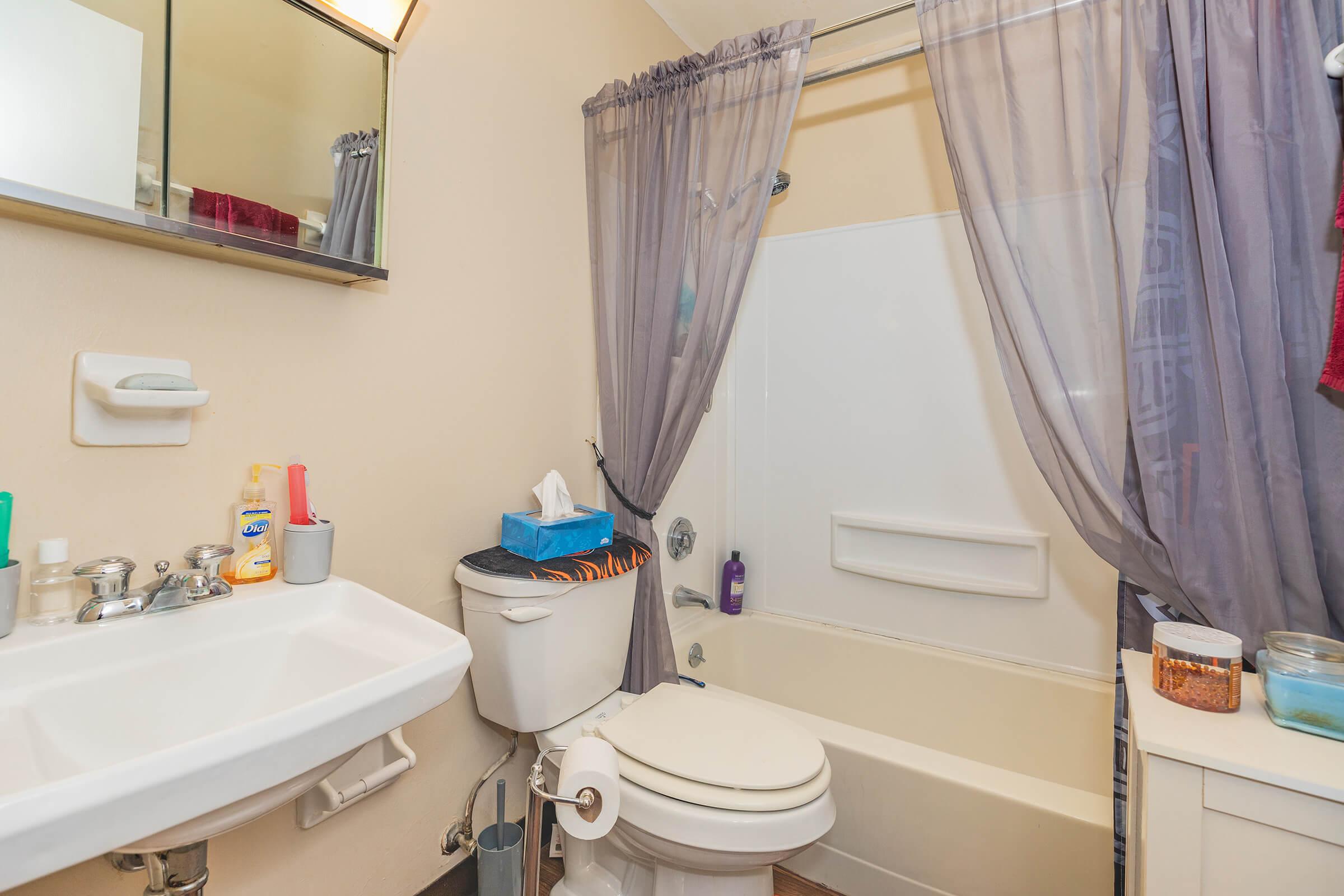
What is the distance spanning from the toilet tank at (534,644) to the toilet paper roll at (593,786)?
44cm

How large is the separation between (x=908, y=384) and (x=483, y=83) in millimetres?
1514

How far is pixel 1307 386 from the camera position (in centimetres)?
96

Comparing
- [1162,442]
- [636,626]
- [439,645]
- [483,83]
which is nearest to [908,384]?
[1162,442]

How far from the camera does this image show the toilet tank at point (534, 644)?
4.10ft

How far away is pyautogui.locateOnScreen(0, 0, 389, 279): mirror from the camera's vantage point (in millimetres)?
788

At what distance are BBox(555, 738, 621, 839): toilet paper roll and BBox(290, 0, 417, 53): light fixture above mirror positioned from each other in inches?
50.3

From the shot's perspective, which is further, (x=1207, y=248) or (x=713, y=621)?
(x=713, y=621)

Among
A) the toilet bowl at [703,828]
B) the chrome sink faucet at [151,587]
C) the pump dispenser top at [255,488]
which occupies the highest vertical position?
the pump dispenser top at [255,488]

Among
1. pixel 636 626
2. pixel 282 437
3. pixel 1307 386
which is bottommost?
pixel 636 626

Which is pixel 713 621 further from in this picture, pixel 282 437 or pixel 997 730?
pixel 282 437

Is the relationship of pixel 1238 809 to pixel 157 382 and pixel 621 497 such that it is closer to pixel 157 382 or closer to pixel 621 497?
pixel 621 497

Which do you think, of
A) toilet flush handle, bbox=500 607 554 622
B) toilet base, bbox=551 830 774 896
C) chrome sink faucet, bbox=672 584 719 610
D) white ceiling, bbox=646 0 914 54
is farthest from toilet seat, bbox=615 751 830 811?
white ceiling, bbox=646 0 914 54

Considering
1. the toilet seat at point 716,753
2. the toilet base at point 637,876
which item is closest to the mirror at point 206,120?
the toilet seat at point 716,753

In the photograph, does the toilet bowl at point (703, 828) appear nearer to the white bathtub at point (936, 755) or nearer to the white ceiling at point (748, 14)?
the white bathtub at point (936, 755)
